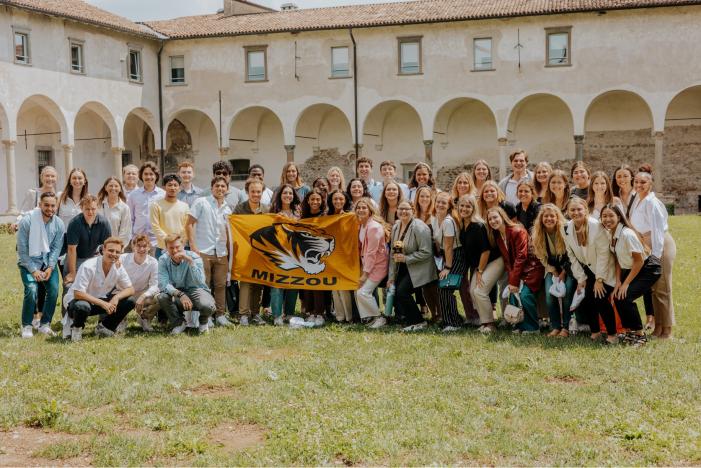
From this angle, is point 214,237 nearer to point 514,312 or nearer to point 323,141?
point 514,312

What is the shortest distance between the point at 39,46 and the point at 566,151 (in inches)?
867

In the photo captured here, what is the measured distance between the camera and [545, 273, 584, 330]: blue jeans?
916 centimetres

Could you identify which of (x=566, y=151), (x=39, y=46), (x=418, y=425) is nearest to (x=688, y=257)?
(x=418, y=425)

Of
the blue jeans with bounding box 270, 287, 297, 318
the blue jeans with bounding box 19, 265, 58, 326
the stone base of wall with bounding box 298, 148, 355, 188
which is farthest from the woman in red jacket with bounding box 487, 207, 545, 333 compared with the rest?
the stone base of wall with bounding box 298, 148, 355, 188

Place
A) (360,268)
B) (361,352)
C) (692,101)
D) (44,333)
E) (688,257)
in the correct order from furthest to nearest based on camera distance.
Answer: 1. (692,101)
2. (688,257)
3. (360,268)
4. (44,333)
5. (361,352)

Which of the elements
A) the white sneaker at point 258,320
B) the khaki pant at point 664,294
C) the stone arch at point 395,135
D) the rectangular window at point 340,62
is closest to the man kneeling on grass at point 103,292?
the white sneaker at point 258,320

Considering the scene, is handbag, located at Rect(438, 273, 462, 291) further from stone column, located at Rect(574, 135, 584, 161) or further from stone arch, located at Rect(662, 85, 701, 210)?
stone arch, located at Rect(662, 85, 701, 210)

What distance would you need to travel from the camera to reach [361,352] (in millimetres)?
8656

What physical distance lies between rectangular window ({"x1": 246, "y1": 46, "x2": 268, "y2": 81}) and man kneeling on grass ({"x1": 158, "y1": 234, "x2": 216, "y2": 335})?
26.2m

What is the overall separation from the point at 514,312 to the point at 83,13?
92.1 ft

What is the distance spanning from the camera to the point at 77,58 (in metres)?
32.3

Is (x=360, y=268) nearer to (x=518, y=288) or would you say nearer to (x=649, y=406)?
(x=518, y=288)

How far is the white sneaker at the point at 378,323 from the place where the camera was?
10227 mm

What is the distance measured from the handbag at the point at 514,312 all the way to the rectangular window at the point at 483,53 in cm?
2440
